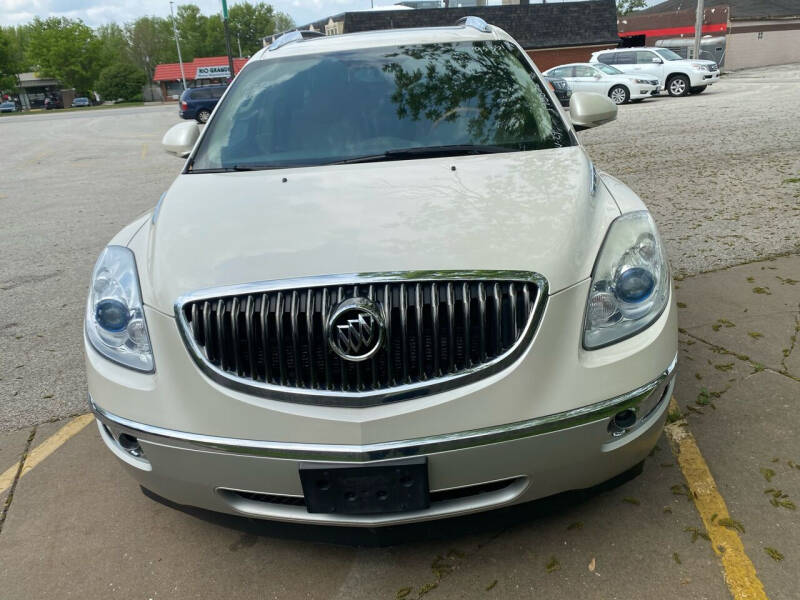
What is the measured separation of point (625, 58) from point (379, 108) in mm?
22707

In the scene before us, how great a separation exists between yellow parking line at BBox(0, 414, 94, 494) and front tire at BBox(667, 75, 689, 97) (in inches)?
909

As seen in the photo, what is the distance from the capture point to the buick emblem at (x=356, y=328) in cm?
197

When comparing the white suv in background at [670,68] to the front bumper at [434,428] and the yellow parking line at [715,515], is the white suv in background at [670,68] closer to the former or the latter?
the yellow parking line at [715,515]

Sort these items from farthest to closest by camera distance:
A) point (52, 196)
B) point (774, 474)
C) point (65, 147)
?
point (65, 147) < point (52, 196) < point (774, 474)

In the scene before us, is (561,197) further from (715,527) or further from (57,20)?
(57,20)

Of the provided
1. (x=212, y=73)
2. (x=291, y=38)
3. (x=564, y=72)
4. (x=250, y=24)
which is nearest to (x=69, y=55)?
(x=212, y=73)

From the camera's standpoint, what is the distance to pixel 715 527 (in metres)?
2.43

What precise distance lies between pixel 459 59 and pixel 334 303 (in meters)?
2.15

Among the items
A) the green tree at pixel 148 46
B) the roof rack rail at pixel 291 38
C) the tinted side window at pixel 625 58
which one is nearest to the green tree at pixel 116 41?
the green tree at pixel 148 46

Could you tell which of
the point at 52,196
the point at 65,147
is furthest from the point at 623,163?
the point at 65,147

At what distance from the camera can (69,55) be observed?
81.4m

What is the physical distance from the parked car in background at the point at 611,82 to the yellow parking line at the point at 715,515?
20.0 m

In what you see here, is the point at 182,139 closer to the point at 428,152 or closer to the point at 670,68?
the point at 428,152

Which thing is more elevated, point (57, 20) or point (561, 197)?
point (57, 20)
